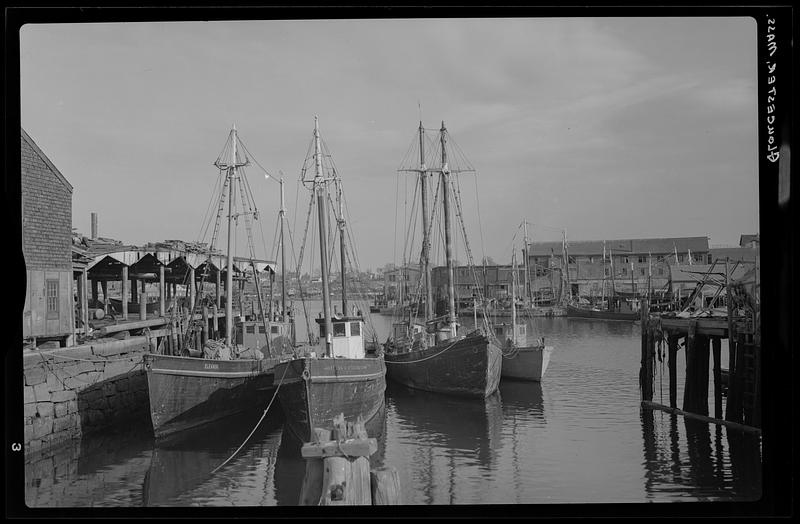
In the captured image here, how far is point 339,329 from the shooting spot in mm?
17609

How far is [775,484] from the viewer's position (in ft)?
17.0

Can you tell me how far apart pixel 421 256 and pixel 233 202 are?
1024 centimetres

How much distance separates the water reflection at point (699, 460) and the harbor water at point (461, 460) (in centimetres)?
3

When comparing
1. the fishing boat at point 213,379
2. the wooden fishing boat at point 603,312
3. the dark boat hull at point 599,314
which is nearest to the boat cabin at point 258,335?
the fishing boat at point 213,379

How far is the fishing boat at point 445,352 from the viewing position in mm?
21438

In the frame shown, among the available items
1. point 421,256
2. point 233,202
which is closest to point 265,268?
point 421,256

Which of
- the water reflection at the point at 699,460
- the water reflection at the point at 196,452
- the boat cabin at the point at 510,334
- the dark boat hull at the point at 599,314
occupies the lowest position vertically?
the dark boat hull at the point at 599,314

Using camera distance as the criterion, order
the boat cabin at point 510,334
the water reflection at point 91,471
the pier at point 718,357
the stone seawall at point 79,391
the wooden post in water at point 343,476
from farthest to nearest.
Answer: the boat cabin at point 510,334 → the stone seawall at point 79,391 → the pier at point 718,357 → the water reflection at point 91,471 → the wooden post in water at point 343,476

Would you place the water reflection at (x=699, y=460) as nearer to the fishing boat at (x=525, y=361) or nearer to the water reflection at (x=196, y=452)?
the water reflection at (x=196, y=452)

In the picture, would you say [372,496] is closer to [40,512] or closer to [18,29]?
[40,512]

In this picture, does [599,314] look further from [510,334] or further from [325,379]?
[325,379]

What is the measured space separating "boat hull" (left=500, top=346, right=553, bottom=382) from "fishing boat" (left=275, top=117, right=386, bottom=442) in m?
9.13

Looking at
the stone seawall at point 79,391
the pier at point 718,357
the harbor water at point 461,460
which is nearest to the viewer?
the harbor water at point 461,460

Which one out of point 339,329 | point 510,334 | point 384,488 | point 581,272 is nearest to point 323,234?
point 339,329
